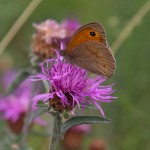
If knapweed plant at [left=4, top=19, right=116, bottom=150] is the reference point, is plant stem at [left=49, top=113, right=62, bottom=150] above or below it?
below

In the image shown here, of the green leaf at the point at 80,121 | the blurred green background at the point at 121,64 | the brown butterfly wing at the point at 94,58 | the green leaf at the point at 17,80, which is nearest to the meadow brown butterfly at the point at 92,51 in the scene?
the brown butterfly wing at the point at 94,58

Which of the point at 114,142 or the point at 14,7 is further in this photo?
the point at 14,7

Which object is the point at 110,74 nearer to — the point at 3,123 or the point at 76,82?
the point at 76,82

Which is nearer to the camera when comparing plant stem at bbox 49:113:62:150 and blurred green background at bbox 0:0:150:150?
plant stem at bbox 49:113:62:150

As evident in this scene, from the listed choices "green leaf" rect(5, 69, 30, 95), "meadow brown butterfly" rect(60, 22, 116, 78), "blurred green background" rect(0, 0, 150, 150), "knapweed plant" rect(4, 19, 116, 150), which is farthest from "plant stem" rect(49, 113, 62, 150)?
"blurred green background" rect(0, 0, 150, 150)

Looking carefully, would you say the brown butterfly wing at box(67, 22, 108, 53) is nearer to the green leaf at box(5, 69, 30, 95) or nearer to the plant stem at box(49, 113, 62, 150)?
the plant stem at box(49, 113, 62, 150)

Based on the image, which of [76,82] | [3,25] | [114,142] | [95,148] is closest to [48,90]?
[76,82]
